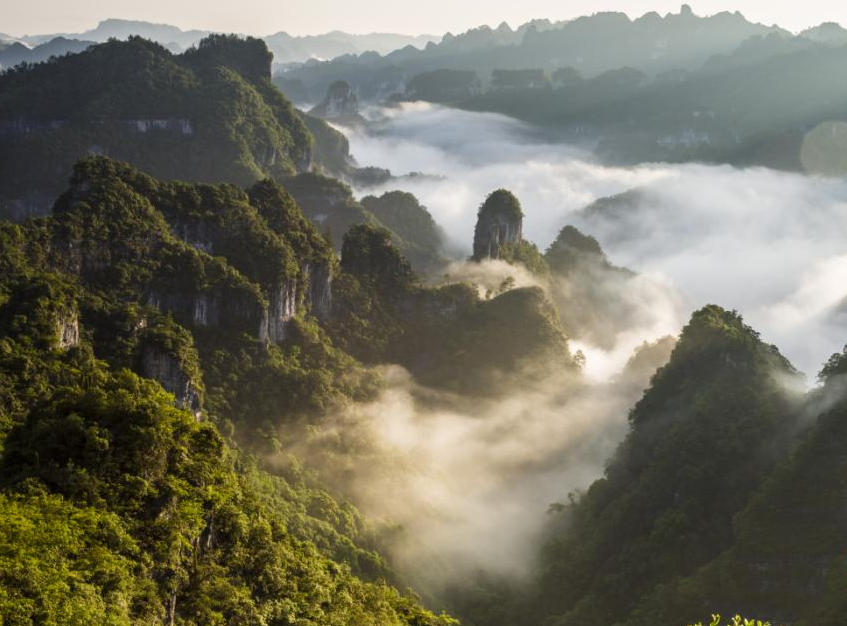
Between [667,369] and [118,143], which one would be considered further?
[118,143]

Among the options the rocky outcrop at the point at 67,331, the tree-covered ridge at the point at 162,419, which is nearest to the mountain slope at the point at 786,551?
the tree-covered ridge at the point at 162,419

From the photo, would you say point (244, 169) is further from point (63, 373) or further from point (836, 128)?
point (836, 128)

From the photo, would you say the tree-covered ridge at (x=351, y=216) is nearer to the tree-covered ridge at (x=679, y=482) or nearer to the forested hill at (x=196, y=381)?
the forested hill at (x=196, y=381)

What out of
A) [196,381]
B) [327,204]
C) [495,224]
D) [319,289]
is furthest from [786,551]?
[327,204]

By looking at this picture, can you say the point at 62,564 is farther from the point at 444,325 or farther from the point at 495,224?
the point at 495,224

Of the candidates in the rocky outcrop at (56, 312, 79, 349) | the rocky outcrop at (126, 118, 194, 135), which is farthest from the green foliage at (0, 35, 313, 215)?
the rocky outcrop at (56, 312, 79, 349)

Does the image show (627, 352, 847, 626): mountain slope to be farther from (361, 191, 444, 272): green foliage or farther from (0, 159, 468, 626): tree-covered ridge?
(361, 191, 444, 272): green foliage

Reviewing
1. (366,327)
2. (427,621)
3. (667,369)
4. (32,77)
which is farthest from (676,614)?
(32,77)
